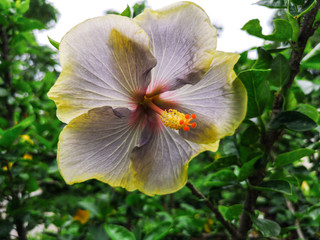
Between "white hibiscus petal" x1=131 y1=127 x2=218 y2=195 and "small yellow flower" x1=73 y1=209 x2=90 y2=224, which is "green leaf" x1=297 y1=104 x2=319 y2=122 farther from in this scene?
"small yellow flower" x1=73 y1=209 x2=90 y2=224

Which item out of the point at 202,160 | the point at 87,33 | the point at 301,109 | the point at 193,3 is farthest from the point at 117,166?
the point at 202,160

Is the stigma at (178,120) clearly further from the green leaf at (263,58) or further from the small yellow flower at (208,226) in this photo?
the small yellow flower at (208,226)

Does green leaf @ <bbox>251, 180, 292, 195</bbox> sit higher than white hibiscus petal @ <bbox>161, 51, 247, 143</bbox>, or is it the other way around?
white hibiscus petal @ <bbox>161, 51, 247, 143</bbox>

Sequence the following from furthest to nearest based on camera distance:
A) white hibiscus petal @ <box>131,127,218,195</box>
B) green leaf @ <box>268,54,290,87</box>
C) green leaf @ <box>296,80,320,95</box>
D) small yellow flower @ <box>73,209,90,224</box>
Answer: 1. small yellow flower @ <box>73,209,90,224</box>
2. green leaf @ <box>296,80,320,95</box>
3. green leaf @ <box>268,54,290,87</box>
4. white hibiscus petal @ <box>131,127,218,195</box>

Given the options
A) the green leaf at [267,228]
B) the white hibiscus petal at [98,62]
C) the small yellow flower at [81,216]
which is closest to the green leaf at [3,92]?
the small yellow flower at [81,216]

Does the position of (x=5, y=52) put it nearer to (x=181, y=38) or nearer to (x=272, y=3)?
(x=181, y=38)

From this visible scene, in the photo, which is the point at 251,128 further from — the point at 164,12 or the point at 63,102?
the point at 63,102

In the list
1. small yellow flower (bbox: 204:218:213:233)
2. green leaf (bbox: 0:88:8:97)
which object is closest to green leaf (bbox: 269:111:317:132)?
small yellow flower (bbox: 204:218:213:233)
